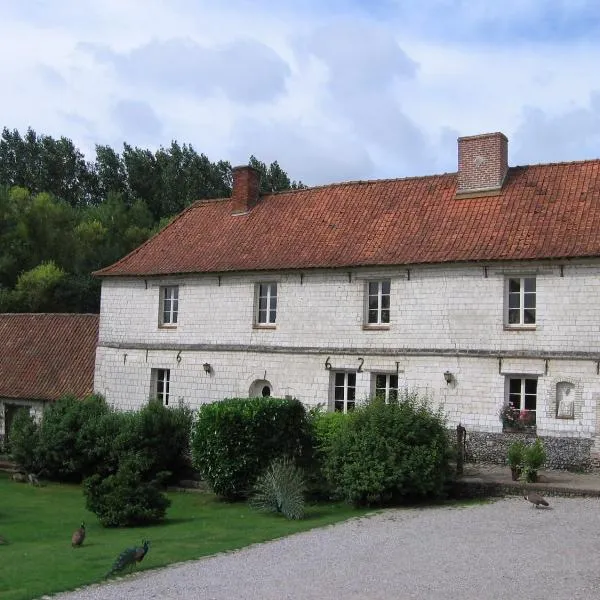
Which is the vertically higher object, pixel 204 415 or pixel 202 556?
pixel 204 415

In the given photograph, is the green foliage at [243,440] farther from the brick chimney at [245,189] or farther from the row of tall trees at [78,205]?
the row of tall trees at [78,205]

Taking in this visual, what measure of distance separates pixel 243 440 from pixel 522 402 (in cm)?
690

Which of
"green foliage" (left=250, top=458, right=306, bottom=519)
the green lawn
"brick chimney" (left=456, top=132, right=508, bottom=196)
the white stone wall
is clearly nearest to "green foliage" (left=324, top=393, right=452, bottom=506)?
the green lawn

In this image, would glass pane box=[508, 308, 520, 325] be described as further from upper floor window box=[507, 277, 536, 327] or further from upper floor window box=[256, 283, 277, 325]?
upper floor window box=[256, 283, 277, 325]

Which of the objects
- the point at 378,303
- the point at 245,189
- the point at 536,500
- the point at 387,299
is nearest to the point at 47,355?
the point at 245,189

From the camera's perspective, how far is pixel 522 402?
21.1 metres

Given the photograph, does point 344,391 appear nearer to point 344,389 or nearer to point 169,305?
point 344,389

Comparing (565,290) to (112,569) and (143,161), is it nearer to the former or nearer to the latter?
(112,569)

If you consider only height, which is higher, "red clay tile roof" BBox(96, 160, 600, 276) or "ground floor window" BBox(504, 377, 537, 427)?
"red clay tile roof" BBox(96, 160, 600, 276)

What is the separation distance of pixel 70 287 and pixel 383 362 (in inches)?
1104

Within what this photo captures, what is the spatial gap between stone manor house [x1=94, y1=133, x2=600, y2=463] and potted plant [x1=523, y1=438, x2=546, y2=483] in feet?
6.12

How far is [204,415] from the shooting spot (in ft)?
69.2

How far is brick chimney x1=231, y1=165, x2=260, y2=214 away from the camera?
92.9 feet

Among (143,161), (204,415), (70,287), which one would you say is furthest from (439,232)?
(143,161)
